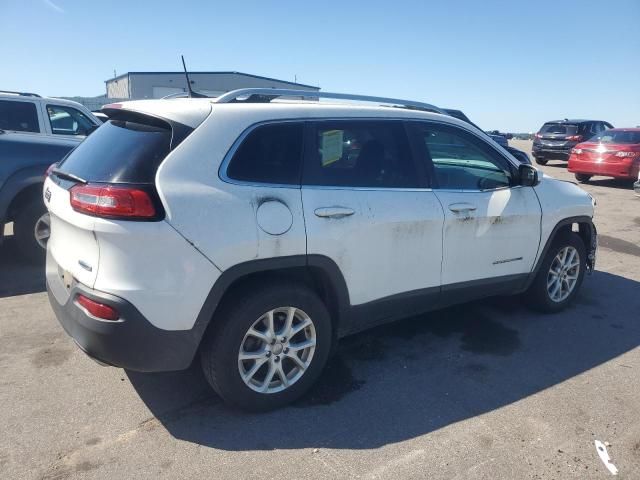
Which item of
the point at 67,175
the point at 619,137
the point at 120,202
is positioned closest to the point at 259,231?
the point at 120,202

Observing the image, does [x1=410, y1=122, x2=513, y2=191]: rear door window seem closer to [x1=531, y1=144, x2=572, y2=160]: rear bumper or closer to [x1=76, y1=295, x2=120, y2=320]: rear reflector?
[x1=76, y1=295, x2=120, y2=320]: rear reflector

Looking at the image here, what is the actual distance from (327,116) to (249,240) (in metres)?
1.01

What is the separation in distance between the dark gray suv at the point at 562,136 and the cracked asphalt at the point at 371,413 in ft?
49.2

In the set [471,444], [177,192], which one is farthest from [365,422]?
[177,192]

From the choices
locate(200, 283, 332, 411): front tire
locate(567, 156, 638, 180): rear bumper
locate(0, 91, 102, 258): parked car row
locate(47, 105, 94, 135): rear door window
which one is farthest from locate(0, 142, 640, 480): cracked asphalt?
locate(567, 156, 638, 180): rear bumper

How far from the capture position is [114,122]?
3117 millimetres

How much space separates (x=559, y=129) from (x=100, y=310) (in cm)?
1871

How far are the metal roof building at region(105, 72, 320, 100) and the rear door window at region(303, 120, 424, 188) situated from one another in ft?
95.0

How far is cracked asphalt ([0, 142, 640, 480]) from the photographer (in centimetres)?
256

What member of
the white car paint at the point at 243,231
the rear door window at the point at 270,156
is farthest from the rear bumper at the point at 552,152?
the rear door window at the point at 270,156

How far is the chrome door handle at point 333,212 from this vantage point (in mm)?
2953

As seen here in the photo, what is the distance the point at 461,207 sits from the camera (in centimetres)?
363

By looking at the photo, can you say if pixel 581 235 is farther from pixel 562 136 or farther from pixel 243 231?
pixel 562 136

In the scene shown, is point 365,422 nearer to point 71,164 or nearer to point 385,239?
point 385,239
